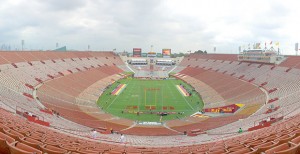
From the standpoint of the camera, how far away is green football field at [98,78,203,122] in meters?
→ 37.8

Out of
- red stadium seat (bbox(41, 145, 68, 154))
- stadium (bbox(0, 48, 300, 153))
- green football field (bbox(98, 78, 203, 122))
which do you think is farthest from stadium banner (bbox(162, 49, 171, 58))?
red stadium seat (bbox(41, 145, 68, 154))

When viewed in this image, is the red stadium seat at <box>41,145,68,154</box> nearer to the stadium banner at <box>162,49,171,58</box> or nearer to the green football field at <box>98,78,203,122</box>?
the green football field at <box>98,78,203,122</box>

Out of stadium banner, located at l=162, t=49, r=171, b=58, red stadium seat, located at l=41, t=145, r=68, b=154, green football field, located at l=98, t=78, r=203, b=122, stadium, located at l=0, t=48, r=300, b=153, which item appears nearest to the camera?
red stadium seat, located at l=41, t=145, r=68, b=154

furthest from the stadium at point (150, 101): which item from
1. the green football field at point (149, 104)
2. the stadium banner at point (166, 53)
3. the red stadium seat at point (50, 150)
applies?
the stadium banner at point (166, 53)

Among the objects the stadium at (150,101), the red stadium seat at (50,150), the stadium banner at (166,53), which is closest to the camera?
the red stadium seat at (50,150)

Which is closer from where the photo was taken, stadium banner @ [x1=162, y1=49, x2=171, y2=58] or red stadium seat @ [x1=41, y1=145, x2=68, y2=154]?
red stadium seat @ [x1=41, y1=145, x2=68, y2=154]

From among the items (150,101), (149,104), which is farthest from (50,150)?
(150,101)

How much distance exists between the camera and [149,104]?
148 feet

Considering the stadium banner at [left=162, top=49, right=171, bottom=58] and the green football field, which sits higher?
the stadium banner at [left=162, top=49, right=171, bottom=58]

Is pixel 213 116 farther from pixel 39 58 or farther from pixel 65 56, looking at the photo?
pixel 65 56

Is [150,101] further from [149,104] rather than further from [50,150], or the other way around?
[50,150]

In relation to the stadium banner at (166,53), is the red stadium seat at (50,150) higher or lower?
lower

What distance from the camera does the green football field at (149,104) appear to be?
124 ft

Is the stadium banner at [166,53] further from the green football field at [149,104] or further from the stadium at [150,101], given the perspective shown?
the green football field at [149,104]
